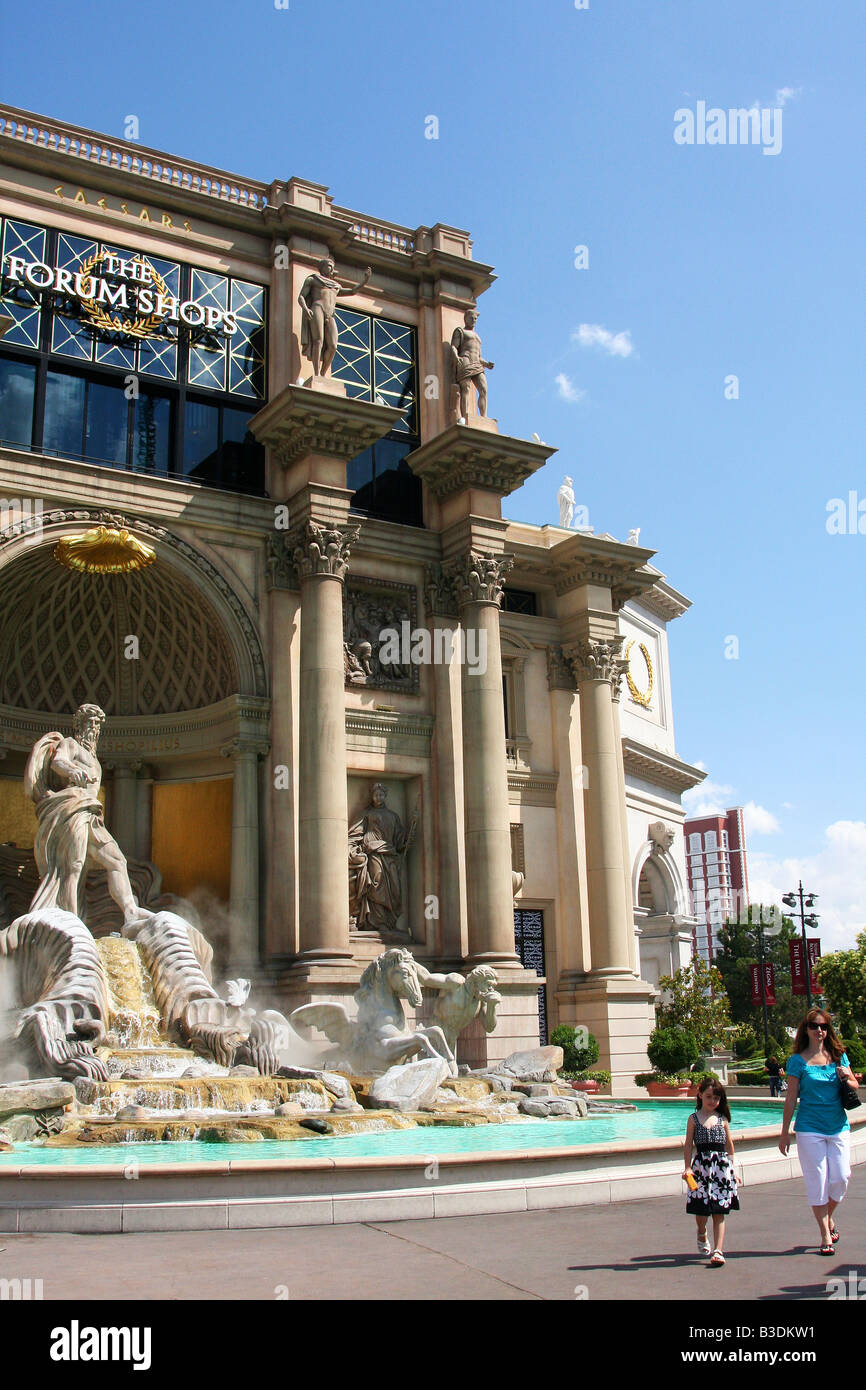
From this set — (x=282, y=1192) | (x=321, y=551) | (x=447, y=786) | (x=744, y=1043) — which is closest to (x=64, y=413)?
(x=321, y=551)

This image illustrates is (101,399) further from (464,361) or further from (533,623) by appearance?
(533,623)

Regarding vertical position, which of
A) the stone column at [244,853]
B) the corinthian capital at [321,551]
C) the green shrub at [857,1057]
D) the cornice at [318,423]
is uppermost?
the cornice at [318,423]

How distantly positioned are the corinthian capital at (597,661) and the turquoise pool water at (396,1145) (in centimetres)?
1710

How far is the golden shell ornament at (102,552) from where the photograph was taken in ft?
92.3

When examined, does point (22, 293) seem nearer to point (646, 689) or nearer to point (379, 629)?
point (379, 629)

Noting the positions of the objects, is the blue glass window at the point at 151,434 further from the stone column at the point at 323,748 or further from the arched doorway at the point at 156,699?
the stone column at the point at 323,748

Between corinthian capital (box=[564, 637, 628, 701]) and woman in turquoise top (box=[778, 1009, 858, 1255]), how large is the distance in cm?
2636

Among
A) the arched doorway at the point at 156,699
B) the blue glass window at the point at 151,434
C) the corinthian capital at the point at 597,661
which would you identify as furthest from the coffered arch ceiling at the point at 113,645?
Result: the corinthian capital at the point at 597,661

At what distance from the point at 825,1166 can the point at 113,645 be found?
25.0 metres

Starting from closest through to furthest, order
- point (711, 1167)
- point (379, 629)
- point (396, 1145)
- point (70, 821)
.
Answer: point (711, 1167) < point (396, 1145) < point (70, 821) < point (379, 629)

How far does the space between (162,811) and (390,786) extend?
585 centimetres

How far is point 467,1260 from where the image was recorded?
378 inches

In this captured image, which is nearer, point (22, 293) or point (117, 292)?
point (22, 293)
